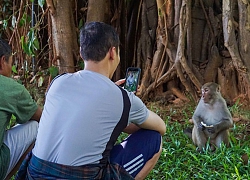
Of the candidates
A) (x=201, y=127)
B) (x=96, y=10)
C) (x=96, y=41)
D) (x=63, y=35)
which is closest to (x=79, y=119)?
(x=96, y=41)

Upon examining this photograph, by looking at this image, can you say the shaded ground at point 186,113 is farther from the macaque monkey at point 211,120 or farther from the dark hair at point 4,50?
the dark hair at point 4,50

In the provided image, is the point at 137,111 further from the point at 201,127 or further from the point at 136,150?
the point at 201,127

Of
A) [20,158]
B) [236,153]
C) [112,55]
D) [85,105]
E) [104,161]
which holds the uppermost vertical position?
[112,55]

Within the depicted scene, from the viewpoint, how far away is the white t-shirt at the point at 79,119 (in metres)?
2.02

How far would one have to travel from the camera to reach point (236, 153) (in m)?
3.57

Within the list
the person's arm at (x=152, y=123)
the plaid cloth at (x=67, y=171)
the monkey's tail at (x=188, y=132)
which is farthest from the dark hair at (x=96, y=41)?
the monkey's tail at (x=188, y=132)

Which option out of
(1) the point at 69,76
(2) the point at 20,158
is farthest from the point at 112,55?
(2) the point at 20,158

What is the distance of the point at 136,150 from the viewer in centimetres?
244

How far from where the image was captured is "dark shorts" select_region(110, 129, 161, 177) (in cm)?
240

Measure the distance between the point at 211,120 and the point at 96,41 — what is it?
7.25 ft

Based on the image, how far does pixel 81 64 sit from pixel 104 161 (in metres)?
3.83

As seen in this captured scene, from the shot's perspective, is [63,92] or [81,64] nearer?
[63,92]

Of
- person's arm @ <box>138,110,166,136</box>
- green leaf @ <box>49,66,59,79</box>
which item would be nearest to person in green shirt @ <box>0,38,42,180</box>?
person's arm @ <box>138,110,166,136</box>

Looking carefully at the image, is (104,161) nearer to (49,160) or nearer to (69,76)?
(49,160)
